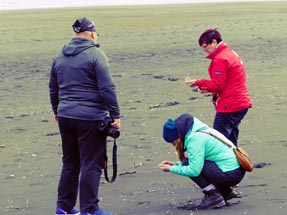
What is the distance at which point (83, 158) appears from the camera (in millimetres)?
6992

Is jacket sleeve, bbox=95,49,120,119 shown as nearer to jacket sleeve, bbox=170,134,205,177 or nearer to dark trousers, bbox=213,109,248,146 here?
jacket sleeve, bbox=170,134,205,177

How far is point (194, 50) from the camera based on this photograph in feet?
68.3

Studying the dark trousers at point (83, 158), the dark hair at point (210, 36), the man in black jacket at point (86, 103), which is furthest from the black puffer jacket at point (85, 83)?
the dark hair at point (210, 36)

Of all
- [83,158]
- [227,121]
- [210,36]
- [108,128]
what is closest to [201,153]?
[108,128]

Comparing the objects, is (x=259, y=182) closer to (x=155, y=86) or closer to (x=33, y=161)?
(x=33, y=161)

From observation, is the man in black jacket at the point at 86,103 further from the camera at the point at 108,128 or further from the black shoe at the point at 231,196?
the black shoe at the point at 231,196

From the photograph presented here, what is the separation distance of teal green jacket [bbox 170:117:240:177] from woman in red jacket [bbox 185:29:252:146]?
0.91m

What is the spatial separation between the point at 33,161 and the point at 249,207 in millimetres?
3389

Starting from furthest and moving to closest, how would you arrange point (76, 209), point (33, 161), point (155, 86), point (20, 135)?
point (155, 86), point (20, 135), point (33, 161), point (76, 209)

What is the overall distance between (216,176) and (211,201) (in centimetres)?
23

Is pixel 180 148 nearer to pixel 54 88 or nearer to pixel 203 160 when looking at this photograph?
pixel 203 160

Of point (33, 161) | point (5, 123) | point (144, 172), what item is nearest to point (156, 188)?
point (144, 172)

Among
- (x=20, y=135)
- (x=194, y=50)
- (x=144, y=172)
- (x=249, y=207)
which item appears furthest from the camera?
(x=194, y=50)

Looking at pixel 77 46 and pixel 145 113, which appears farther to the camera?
pixel 145 113
